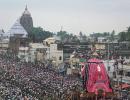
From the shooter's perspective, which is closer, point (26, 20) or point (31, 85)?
point (31, 85)

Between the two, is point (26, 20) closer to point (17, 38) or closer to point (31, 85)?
point (17, 38)

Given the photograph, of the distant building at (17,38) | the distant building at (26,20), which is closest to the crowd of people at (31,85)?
the distant building at (17,38)

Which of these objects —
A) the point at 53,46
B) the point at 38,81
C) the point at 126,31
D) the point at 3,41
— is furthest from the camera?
the point at 3,41

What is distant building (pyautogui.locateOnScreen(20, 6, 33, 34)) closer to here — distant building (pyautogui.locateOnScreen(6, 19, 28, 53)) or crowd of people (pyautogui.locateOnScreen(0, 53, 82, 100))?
distant building (pyautogui.locateOnScreen(6, 19, 28, 53))

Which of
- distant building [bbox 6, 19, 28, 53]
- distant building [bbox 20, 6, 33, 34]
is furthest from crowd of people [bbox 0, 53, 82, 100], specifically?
distant building [bbox 20, 6, 33, 34]

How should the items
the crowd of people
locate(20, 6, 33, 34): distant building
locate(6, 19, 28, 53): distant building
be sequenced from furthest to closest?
1. locate(20, 6, 33, 34): distant building
2. locate(6, 19, 28, 53): distant building
3. the crowd of people

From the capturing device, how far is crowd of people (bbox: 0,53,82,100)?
106 ft

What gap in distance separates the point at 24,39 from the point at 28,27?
950 inches

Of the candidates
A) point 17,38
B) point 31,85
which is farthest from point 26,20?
point 31,85

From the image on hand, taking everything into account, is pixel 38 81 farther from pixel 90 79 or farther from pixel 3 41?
pixel 3 41

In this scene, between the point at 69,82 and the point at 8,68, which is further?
the point at 8,68

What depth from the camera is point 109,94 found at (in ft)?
64.6

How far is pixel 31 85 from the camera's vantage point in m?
36.5

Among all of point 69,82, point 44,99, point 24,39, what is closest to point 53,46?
point 24,39
